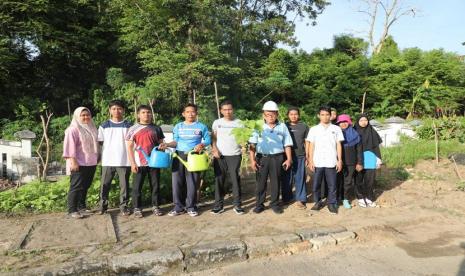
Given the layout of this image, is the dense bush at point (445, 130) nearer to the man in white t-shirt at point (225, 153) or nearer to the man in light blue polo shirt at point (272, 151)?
the man in light blue polo shirt at point (272, 151)

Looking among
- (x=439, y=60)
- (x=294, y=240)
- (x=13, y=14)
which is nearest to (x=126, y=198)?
(x=294, y=240)

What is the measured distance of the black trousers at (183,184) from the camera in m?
5.09

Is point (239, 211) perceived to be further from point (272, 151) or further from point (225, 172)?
point (272, 151)

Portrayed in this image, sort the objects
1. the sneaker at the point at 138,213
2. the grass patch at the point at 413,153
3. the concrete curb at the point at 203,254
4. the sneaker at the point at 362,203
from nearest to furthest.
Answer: the concrete curb at the point at 203,254 → the sneaker at the point at 138,213 → the sneaker at the point at 362,203 → the grass patch at the point at 413,153

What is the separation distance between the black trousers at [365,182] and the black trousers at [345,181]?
10cm

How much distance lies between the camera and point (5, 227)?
466cm

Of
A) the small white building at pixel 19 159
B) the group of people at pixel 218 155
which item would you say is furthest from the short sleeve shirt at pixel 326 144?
the small white building at pixel 19 159

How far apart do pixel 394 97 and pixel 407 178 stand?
13.1 meters

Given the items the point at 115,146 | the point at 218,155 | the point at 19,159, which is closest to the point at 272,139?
the point at 218,155

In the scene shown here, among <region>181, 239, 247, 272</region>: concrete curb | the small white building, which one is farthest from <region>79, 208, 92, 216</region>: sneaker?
the small white building

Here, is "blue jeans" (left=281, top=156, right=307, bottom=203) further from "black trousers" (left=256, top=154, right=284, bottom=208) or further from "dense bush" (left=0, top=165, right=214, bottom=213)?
"dense bush" (left=0, top=165, right=214, bottom=213)

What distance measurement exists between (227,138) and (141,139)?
1.13m

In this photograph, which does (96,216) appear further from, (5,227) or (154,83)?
(154,83)

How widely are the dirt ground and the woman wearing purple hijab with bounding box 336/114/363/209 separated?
408 mm
